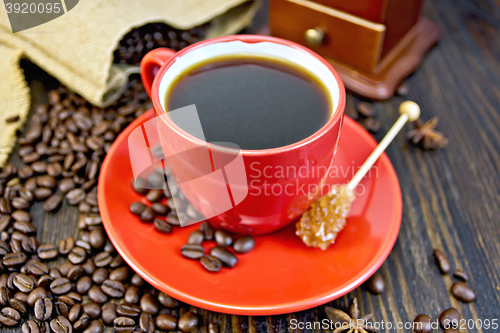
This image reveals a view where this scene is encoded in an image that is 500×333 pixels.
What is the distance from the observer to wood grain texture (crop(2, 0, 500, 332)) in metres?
1.02

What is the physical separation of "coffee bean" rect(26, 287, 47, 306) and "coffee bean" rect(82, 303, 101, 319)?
10 centimetres

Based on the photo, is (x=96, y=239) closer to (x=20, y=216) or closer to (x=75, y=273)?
(x=75, y=273)

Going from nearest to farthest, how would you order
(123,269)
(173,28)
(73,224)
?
(123,269) < (73,224) < (173,28)

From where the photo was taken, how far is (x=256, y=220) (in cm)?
99

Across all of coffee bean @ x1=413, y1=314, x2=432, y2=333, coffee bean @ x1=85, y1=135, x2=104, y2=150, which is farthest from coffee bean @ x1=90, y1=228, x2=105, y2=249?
coffee bean @ x1=413, y1=314, x2=432, y2=333

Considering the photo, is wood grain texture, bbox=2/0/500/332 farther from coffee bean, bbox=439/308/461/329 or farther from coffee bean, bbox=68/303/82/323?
coffee bean, bbox=68/303/82/323

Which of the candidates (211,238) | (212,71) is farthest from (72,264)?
(212,71)

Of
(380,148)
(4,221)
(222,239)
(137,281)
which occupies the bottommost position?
(4,221)

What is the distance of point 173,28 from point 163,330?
1039 millimetres

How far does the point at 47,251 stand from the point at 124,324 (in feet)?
1.00

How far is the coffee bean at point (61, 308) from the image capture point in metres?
0.97

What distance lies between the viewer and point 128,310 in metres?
0.97

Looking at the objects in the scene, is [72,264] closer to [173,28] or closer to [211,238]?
[211,238]

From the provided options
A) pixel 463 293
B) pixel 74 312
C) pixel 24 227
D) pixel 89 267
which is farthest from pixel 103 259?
pixel 463 293
